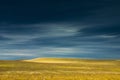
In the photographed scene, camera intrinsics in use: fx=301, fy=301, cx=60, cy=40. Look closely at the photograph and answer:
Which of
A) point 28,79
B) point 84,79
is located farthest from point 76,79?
point 28,79

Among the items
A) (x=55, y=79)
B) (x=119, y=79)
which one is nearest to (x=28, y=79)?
(x=55, y=79)

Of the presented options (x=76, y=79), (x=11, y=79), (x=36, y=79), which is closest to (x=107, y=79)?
(x=76, y=79)

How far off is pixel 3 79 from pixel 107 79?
60.6 feet

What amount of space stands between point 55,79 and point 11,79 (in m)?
7.75

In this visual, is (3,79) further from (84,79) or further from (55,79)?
(84,79)

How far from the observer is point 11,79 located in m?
51.7

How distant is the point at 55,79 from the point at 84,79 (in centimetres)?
517

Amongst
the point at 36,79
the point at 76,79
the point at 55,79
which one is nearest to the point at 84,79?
the point at 76,79

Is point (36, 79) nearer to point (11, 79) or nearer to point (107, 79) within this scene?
point (11, 79)

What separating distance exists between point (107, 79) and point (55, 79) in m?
9.42

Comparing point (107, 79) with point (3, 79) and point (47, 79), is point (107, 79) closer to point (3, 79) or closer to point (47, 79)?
point (47, 79)

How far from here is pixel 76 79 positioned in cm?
5400

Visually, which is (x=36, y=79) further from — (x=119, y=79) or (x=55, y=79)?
(x=119, y=79)

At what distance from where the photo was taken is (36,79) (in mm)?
51719
